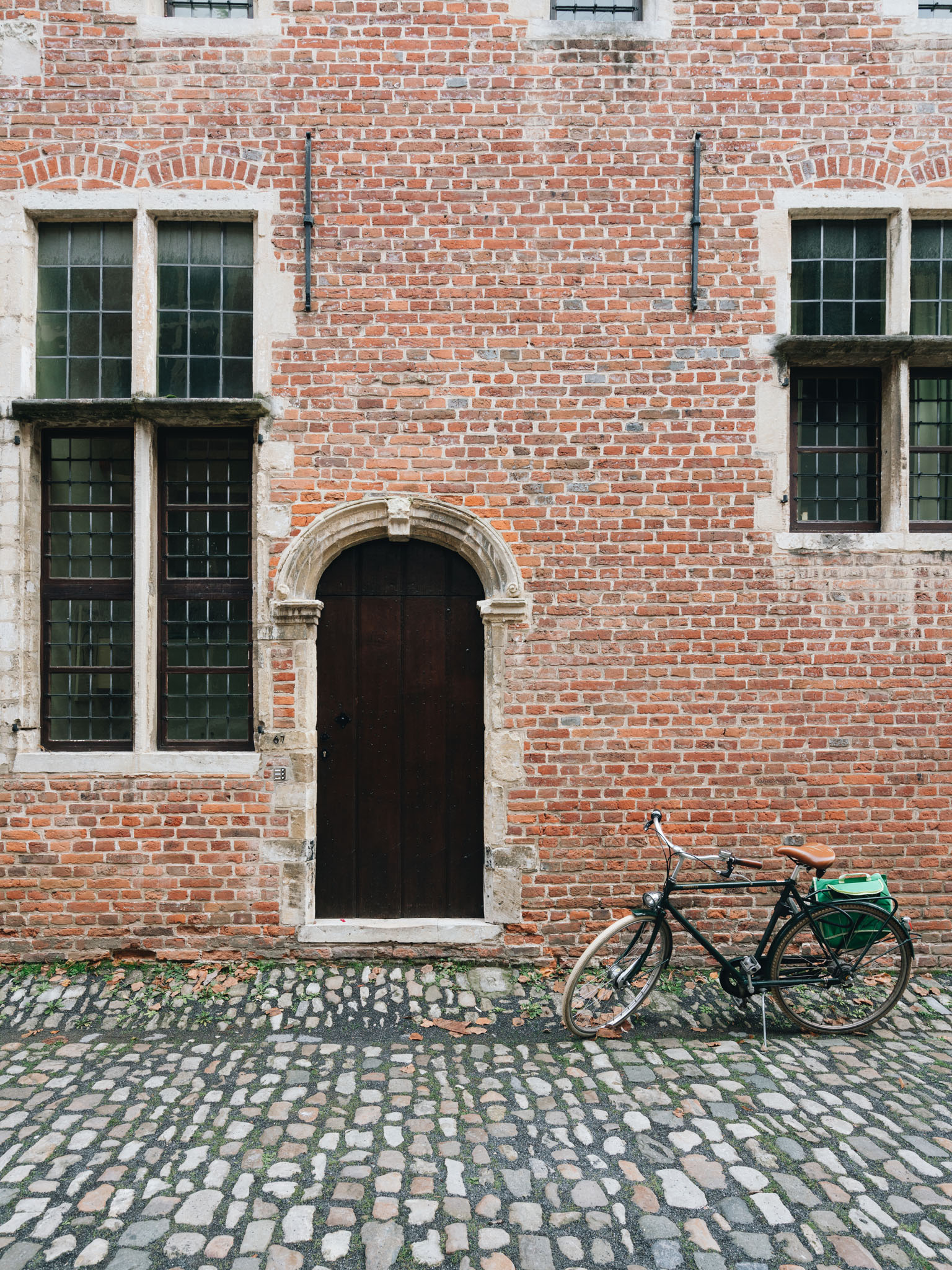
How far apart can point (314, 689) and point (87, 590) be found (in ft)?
5.39

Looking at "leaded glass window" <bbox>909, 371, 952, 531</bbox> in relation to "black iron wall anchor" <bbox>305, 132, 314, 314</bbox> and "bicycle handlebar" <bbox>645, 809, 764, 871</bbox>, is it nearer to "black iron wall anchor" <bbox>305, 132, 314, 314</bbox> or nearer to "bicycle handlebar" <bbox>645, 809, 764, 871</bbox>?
"bicycle handlebar" <bbox>645, 809, 764, 871</bbox>

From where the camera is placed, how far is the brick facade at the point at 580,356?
467cm

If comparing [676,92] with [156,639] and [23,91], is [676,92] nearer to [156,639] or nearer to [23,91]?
[23,91]

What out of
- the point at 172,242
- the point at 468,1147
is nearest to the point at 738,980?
the point at 468,1147

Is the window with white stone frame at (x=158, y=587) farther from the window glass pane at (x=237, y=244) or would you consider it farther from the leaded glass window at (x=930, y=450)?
the leaded glass window at (x=930, y=450)

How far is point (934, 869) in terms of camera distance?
4691 millimetres

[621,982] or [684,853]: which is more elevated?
[684,853]

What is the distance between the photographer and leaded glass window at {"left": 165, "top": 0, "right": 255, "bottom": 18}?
15.9 ft

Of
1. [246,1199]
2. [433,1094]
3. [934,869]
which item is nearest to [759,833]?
[934,869]

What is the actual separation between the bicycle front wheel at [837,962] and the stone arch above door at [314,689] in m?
1.54

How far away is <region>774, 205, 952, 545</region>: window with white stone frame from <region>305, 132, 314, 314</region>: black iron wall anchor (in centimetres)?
308

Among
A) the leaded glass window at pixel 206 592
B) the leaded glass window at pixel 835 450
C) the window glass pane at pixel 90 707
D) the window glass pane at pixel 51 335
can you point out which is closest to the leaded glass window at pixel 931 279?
the leaded glass window at pixel 835 450

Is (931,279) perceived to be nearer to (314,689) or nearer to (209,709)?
(314,689)

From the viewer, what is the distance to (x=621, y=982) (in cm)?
402
